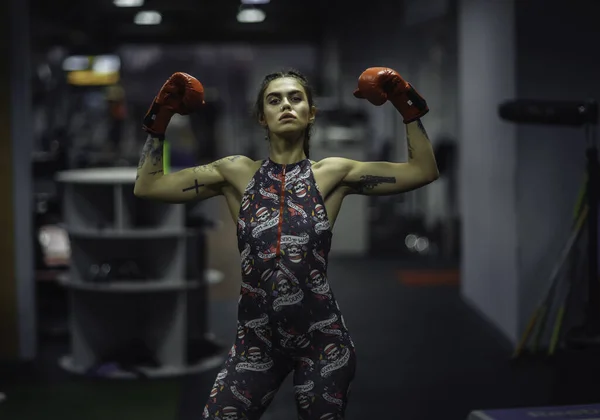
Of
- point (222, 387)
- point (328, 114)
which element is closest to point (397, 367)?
point (222, 387)

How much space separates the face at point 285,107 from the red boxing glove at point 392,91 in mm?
198

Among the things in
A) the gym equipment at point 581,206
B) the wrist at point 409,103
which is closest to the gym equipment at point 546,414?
the wrist at point 409,103

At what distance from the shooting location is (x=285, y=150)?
2932mm

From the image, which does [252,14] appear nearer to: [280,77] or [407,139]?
[280,77]

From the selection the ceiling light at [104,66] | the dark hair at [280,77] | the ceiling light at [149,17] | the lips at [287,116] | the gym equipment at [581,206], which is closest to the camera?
the lips at [287,116]

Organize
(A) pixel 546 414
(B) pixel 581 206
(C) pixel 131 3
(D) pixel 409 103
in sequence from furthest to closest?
(C) pixel 131 3
(B) pixel 581 206
(A) pixel 546 414
(D) pixel 409 103

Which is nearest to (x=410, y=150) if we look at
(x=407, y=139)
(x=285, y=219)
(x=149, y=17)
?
(x=407, y=139)

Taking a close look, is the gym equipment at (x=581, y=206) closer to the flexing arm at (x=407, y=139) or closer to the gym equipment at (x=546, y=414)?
the gym equipment at (x=546, y=414)

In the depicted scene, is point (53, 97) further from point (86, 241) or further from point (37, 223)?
point (86, 241)

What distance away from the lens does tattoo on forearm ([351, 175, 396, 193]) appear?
296cm

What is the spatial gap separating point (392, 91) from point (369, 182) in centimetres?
30

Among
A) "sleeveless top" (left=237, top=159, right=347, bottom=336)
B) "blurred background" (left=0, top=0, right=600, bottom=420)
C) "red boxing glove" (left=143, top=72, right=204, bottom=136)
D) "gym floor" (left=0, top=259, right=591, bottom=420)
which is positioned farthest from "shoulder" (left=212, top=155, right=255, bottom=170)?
"gym floor" (left=0, top=259, right=591, bottom=420)

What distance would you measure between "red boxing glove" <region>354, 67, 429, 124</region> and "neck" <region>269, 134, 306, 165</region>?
271mm

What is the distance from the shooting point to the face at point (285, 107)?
2873 millimetres
